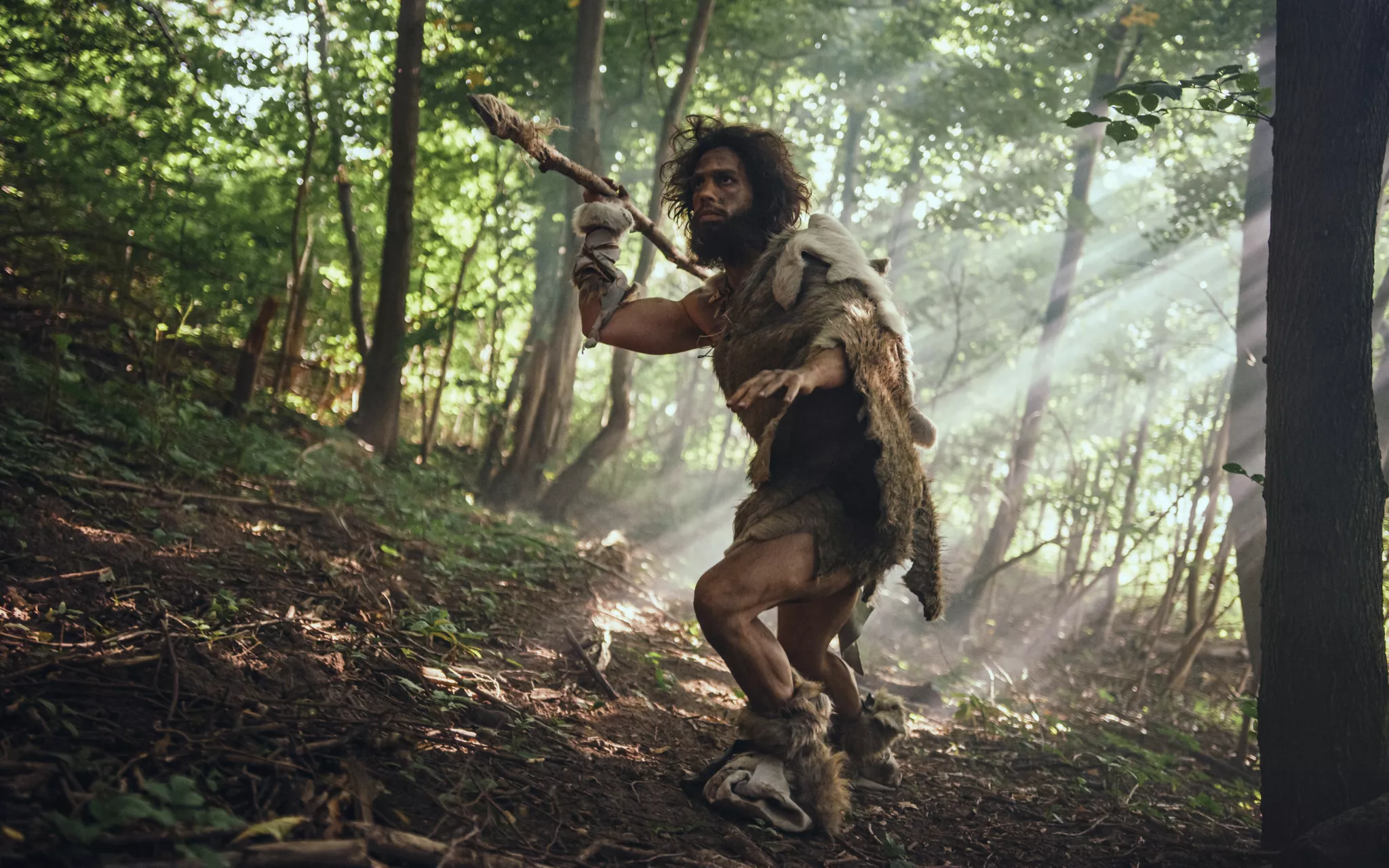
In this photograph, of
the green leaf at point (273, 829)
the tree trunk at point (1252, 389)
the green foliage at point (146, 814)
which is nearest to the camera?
the green foliage at point (146, 814)

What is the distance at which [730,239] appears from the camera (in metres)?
3.60

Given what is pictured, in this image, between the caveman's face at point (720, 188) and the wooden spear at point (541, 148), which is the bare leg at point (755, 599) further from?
the wooden spear at point (541, 148)

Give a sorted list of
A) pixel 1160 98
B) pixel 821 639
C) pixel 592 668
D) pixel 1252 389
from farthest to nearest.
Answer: pixel 1252 389 < pixel 592 668 < pixel 821 639 < pixel 1160 98

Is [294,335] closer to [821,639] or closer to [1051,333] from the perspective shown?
[821,639]

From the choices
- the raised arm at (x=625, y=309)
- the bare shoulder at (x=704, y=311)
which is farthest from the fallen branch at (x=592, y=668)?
the bare shoulder at (x=704, y=311)

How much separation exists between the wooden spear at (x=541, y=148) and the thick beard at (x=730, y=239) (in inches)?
14.4

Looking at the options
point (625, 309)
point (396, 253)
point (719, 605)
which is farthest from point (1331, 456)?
point (396, 253)

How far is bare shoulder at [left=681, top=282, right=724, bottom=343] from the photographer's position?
3656 mm

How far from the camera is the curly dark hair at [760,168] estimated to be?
145 inches

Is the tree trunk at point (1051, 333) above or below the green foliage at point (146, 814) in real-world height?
above

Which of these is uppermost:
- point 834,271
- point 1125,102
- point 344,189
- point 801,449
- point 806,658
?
point 344,189

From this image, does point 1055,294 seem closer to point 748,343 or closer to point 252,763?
point 748,343

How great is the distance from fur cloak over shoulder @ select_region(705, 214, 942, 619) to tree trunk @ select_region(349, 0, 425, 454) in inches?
225

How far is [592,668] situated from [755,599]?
1.52m
